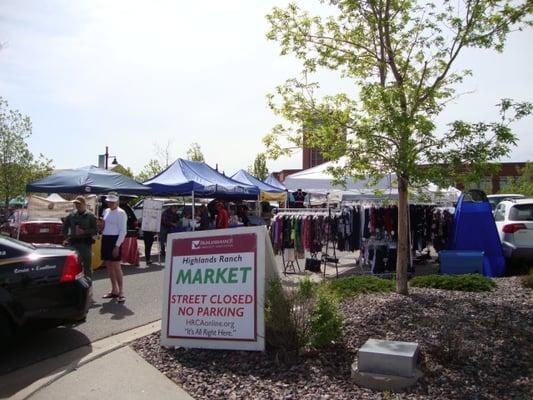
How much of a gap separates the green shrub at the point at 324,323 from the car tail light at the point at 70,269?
293 centimetres

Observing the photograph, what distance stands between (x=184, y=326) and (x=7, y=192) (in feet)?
90.6

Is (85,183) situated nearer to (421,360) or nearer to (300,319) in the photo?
(300,319)

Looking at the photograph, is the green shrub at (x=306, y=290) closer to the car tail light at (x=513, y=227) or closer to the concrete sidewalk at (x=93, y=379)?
the concrete sidewalk at (x=93, y=379)

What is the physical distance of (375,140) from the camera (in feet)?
20.5

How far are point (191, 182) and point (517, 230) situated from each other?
365 inches

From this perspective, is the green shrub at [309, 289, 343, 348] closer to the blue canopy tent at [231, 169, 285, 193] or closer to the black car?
the black car

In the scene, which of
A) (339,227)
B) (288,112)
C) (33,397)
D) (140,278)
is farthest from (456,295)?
(140,278)

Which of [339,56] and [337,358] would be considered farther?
[339,56]

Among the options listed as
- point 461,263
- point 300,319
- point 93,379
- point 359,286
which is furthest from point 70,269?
point 461,263

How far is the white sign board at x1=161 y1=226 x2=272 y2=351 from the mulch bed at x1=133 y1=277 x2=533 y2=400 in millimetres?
170

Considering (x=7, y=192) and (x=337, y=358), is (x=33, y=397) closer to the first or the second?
(x=337, y=358)

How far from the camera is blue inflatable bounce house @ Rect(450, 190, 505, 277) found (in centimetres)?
1042

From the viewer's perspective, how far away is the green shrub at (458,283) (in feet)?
24.6

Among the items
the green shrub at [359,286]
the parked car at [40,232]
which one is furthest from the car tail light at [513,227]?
the parked car at [40,232]
